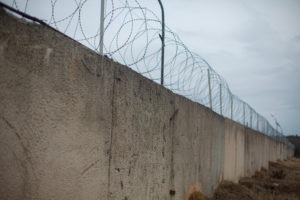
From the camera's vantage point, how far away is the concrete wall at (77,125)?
2234mm

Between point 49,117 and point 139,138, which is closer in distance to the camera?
point 49,117

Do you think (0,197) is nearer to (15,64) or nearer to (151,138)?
(15,64)

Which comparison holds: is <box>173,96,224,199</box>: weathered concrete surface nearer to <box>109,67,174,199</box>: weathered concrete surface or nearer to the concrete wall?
the concrete wall

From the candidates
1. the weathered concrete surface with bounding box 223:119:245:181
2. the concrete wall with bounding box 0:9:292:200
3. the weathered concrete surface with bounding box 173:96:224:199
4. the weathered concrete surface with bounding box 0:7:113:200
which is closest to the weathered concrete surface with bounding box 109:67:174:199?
the concrete wall with bounding box 0:9:292:200

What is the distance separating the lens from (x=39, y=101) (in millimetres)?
2406

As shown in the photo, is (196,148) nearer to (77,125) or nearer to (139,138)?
(139,138)

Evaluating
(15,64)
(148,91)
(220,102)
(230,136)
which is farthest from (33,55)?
(230,136)

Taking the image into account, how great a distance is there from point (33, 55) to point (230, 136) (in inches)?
284

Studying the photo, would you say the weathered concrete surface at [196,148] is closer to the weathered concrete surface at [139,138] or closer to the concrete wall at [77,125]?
the concrete wall at [77,125]

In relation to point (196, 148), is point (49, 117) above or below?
above

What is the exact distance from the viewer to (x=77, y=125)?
2.80 m

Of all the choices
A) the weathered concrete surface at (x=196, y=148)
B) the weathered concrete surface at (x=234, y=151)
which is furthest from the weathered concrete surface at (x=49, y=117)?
the weathered concrete surface at (x=234, y=151)

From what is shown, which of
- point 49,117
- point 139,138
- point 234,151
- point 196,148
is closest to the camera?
point 49,117

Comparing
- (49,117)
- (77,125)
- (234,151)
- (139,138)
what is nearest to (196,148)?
(139,138)
